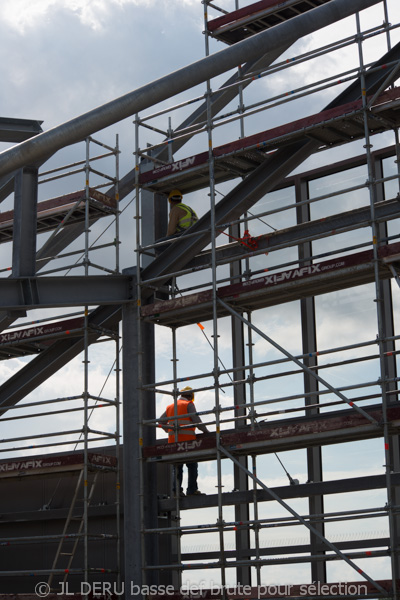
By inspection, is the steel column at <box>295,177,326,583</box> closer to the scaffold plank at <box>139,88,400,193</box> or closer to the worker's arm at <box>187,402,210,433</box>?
the scaffold plank at <box>139,88,400,193</box>

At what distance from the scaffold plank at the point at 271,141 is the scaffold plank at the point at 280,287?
202cm

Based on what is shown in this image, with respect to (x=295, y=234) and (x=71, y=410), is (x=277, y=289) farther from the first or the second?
(x=71, y=410)

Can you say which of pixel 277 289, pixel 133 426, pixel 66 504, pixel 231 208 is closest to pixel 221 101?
pixel 231 208

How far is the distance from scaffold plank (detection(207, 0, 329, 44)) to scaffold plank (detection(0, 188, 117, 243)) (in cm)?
383

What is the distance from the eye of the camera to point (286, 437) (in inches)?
587

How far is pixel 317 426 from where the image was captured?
47.9ft

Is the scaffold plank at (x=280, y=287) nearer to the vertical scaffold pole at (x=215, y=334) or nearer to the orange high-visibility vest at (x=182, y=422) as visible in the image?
the vertical scaffold pole at (x=215, y=334)

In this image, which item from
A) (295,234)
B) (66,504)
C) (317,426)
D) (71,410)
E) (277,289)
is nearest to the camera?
(317,426)

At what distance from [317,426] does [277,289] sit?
2.29 m

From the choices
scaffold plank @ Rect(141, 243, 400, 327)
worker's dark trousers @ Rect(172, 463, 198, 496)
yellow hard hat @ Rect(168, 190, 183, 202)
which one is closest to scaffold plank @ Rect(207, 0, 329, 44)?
yellow hard hat @ Rect(168, 190, 183, 202)

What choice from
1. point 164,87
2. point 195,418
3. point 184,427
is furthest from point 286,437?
point 164,87

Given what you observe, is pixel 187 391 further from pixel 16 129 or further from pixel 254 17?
pixel 254 17

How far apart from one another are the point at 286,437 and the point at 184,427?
7.47 feet

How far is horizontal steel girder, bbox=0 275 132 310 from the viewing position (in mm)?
16828
